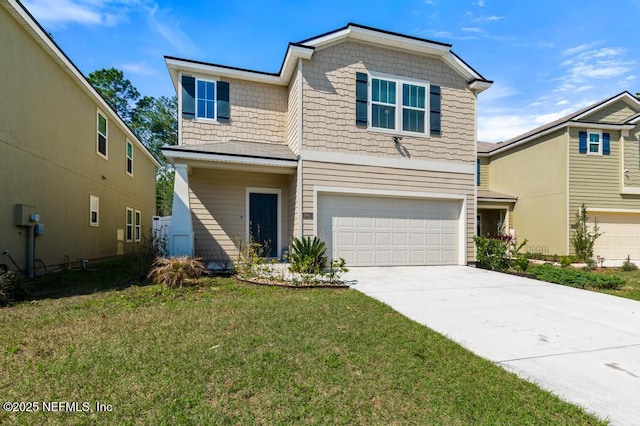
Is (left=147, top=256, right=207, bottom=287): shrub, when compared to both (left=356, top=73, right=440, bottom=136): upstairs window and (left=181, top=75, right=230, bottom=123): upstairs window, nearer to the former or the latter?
Answer: (left=181, top=75, right=230, bottom=123): upstairs window

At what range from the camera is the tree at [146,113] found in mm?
25047

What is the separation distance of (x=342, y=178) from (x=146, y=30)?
7864 millimetres

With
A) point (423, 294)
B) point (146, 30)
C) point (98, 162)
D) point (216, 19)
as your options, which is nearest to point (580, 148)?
point (423, 294)

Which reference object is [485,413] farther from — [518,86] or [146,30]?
[518,86]

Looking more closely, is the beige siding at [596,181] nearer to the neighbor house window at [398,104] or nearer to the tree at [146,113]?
the neighbor house window at [398,104]

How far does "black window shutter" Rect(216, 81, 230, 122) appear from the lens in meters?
9.97

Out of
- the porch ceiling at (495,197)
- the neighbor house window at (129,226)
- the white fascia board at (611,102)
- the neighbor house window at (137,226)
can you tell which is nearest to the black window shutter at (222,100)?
the neighbor house window at (129,226)

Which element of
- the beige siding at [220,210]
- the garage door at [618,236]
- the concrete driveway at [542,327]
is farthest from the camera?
the garage door at [618,236]

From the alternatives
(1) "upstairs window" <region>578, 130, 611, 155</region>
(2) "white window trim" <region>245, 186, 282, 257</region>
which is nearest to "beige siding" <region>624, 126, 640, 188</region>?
(1) "upstairs window" <region>578, 130, 611, 155</region>

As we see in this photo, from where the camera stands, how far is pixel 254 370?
2.89m

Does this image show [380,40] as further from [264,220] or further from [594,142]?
[594,142]

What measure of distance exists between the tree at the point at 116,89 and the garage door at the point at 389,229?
23.8m

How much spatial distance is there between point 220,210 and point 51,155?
15.4 ft

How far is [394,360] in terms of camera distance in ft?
10.4
